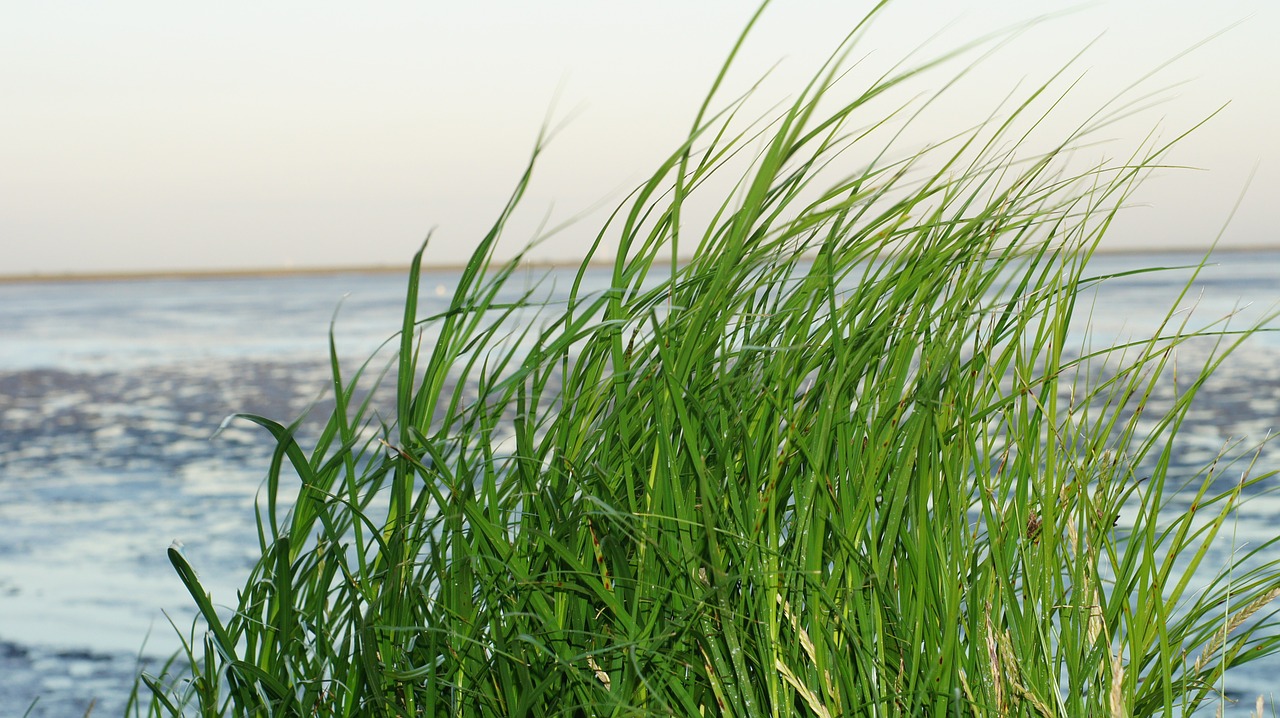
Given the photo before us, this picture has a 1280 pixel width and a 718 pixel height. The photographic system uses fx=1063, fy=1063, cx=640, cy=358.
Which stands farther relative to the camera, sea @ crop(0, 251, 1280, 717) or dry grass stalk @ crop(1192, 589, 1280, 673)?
sea @ crop(0, 251, 1280, 717)

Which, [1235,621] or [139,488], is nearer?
[1235,621]

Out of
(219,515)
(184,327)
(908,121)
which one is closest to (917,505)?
(908,121)

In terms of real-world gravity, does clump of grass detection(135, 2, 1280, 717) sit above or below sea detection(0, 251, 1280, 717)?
above

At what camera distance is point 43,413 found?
10.5 m

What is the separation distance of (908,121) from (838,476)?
42 centimetres

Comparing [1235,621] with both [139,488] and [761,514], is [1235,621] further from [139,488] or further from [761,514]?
[139,488]

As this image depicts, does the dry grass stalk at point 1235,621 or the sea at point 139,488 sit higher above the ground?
the dry grass stalk at point 1235,621

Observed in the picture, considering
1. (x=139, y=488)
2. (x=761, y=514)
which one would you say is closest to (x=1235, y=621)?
(x=761, y=514)

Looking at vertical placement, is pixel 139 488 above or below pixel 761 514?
below

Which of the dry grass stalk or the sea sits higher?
the dry grass stalk

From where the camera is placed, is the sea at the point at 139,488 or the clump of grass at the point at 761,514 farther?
the sea at the point at 139,488

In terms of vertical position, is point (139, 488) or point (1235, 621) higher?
point (1235, 621)

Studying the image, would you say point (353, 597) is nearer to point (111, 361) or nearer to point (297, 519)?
point (297, 519)

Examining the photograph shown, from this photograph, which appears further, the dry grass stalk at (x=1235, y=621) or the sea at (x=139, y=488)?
the sea at (x=139, y=488)
